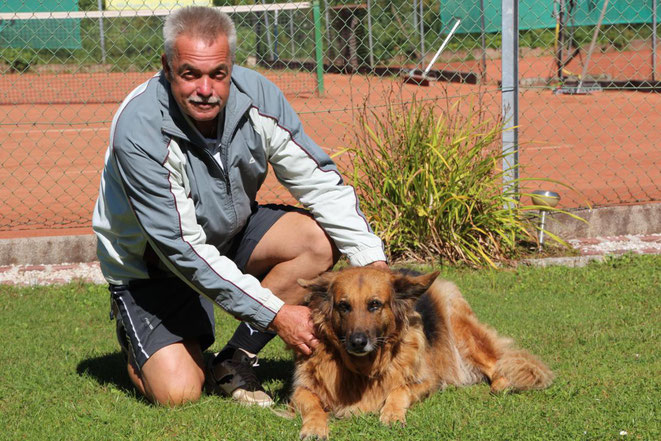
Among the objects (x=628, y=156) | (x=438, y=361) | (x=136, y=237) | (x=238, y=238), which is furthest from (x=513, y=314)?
(x=628, y=156)

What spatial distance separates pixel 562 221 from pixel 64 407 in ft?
17.9

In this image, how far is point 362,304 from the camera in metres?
4.12

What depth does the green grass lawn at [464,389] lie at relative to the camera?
4059 millimetres

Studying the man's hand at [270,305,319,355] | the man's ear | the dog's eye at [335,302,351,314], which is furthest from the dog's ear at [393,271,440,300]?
the man's ear

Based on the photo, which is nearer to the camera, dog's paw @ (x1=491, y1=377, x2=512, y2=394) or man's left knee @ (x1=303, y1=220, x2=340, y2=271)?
dog's paw @ (x1=491, y1=377, x2=512, y2=394)

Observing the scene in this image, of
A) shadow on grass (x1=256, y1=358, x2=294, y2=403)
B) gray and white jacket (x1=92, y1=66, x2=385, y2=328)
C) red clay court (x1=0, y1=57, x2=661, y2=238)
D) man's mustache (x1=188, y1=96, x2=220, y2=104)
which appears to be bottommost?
red clay court (x1=0, y1=57, x2=661, y2=238)

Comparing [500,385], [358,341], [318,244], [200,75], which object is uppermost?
[200,75]

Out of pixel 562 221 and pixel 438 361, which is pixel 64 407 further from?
pixel 562 221

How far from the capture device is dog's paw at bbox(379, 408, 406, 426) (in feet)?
13.4

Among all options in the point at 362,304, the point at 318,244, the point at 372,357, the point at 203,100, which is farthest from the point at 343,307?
the point at 203,100

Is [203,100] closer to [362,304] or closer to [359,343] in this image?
[362,304]

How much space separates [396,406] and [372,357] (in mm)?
280

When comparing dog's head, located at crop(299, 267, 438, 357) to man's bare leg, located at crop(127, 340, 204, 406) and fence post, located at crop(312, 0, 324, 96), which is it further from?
fence post, located at crop(312, 0, 324, 96)

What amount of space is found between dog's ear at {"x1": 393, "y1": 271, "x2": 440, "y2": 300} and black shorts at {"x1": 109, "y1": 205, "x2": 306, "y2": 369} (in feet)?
3.24
